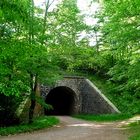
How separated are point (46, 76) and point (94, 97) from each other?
9542mm

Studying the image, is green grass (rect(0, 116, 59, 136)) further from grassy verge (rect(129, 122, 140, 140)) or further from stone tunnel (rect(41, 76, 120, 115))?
stone tunnel (rect(41, 76, 120, 115))

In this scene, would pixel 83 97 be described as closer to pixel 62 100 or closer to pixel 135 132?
pixel 62 100

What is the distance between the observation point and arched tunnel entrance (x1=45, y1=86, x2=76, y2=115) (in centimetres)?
3037

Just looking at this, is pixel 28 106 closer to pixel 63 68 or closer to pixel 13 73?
pixel 13 73

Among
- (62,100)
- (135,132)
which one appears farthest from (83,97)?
(135,132)

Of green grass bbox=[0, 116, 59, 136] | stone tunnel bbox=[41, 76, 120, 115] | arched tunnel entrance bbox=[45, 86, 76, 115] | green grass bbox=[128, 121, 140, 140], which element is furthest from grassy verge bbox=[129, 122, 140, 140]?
arched tunnel entrance bbox=[45, 86, 76, 115]

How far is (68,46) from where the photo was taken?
20.2 m

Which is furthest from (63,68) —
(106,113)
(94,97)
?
(106,113)

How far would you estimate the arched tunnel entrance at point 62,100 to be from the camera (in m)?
30.4

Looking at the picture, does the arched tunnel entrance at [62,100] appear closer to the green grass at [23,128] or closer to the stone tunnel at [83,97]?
the stone tunnel at [83,97]

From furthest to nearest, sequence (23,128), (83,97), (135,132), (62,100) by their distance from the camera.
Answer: (62,100)
(83,97)
(23,128)
(135,132)

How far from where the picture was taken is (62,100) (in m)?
34.8

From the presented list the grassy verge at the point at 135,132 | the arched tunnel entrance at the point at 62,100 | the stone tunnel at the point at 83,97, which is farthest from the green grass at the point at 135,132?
the arched tunnel entrance at the point at 62,100

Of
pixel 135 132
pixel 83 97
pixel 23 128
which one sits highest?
pixel 83 97
